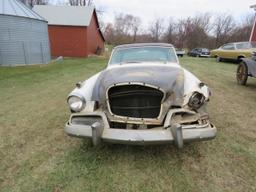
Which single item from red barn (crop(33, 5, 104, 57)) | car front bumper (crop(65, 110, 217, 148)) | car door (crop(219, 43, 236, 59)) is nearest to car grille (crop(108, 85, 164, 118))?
car front bumper (crop(65, 110, 217, 148))

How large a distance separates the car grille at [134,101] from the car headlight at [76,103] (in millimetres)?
447

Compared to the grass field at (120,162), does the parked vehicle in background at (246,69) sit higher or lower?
higher

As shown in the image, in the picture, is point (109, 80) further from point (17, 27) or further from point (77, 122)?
point (17, 27)

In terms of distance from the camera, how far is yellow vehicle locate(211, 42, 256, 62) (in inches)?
563

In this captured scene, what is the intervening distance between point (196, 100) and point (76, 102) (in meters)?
1.73

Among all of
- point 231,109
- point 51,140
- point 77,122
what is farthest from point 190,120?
point 231,109

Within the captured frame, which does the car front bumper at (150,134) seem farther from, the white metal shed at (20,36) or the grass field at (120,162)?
the white metal shed at (20,36)

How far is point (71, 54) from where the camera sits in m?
23.4

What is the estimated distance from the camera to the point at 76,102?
3189mm

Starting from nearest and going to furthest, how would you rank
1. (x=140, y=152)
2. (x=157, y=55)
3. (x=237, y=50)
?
(x=140, y=152)
(x=157, y=55)
(x=237, y=50)

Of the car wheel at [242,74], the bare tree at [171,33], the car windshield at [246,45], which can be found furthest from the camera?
the bare tree at [171,33]

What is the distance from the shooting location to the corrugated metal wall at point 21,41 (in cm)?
1341

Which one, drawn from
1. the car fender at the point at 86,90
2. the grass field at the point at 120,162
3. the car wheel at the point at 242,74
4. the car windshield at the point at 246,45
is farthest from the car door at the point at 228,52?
the car fender at the point at 86,90

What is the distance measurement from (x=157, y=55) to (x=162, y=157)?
2.30 metres
